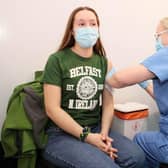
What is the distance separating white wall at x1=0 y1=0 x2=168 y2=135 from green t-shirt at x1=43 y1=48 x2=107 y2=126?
16.3 inches

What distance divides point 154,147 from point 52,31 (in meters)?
1.05

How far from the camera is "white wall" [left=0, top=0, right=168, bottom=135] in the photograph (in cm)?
188

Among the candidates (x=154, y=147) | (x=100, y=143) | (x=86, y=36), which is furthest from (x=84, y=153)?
(x=86, y=36)

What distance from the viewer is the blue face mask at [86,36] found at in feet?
5.16

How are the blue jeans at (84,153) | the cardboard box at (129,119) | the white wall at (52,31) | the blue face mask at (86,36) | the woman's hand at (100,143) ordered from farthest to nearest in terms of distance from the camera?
1. the cardboard box at (129,119)
2. the white wall at (52,31)
3. the blue face mask at (86,36)
4. the woman's hand at (100,143)
5. the blue jeans at (84,153)

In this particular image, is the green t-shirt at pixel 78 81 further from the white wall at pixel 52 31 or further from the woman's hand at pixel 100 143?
the white wall at pixel 52 31

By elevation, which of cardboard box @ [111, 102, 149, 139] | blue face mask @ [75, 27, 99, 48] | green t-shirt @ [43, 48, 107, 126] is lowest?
cardboard box @ [111, 102, 149, 139]

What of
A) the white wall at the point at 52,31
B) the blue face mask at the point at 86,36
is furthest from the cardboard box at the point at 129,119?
the blue face mask at the point at 86,36

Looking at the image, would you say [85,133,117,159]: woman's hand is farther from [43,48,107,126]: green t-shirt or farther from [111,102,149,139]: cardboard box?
[111,102,149,139]: cardboard box

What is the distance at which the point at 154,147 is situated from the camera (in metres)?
1.46

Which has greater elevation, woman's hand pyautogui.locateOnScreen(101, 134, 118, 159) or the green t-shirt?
the green t-shirt

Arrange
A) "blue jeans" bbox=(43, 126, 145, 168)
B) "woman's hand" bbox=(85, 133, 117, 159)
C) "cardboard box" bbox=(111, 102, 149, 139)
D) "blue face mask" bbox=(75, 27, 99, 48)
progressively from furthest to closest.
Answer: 1. "cardboard box" bbox=(111, 102, 149, 139)
2. "blue face mask" bbox=(75, 27, 99, 48)
3. "woman's hand" bbox=(85, 133, 117, 159)
4. "blue jeans" bbox=(43, 126, 145, 168)

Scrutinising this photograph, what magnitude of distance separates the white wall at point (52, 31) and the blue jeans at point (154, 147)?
0.75 meters

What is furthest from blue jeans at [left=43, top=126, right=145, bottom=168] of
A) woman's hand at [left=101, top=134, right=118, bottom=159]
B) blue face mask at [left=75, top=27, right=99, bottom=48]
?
blue face mask at [left=75, top=27, right=99, bottom=48]
